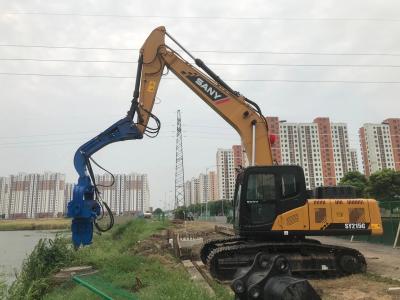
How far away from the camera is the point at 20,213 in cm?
10744

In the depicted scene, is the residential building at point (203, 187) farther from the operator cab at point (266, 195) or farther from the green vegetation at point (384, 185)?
the operator cab at point (266, 195)

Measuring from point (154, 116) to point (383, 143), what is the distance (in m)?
56.8

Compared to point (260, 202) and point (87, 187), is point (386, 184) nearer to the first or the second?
point (260, 202)

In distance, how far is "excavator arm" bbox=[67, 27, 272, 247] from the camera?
1009 centimetres

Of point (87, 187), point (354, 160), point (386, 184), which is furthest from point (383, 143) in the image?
point (87, 187)

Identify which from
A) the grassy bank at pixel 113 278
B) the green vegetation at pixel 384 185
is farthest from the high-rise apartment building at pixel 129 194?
the grassy bank at pixel 113 278

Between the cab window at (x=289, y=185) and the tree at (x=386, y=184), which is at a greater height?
the tree at (x=386, y=184)

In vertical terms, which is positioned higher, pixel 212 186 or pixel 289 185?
pixel 212 186

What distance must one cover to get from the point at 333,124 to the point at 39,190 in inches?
3101

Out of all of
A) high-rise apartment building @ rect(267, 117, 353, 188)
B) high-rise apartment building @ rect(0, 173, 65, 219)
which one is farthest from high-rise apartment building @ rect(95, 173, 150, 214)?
high-rise apartment building @ rect(267, 117, 353, 188)

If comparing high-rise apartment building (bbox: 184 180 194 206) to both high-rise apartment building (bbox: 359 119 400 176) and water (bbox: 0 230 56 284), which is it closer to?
high-rise apartment building (bbox: 359 119 400 176)

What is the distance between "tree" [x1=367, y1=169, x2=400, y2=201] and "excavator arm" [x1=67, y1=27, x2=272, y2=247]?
120 feet

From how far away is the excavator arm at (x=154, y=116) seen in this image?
33.1 feet

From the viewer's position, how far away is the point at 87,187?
32.0ft
